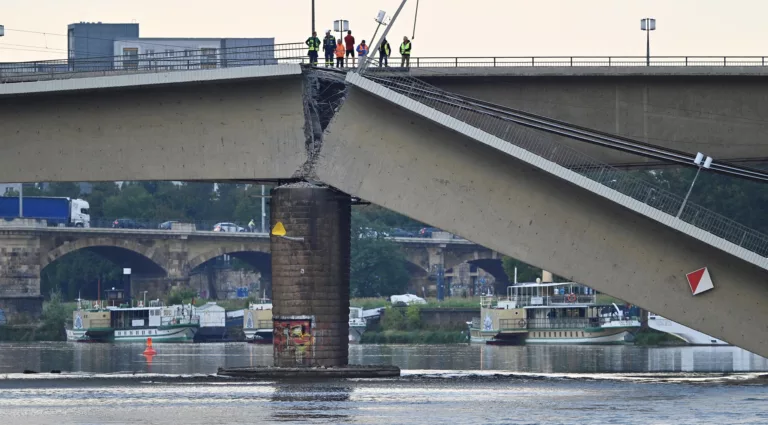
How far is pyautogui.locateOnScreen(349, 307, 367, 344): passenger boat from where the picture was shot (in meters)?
135

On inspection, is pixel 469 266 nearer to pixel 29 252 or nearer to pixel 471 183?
pixel 29 252

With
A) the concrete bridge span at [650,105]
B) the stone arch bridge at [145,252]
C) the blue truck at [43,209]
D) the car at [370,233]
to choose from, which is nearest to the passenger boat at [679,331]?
the stone arch bridge at [145,252]

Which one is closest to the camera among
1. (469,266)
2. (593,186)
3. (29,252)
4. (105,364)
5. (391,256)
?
(593,186)

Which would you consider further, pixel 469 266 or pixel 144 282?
pixel 469 266

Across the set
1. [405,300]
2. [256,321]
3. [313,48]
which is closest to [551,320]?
[405,300]

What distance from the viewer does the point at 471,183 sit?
5991 cm

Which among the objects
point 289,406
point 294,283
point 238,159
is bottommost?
point 289,406

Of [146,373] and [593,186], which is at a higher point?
[593,186]

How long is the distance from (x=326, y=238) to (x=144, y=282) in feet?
346

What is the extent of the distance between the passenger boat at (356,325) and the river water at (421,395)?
52.2 meters

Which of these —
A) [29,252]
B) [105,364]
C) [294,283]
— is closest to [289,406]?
[294,283]

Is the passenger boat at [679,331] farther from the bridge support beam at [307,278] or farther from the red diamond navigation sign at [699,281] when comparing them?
the bridge support beam at [307,278]

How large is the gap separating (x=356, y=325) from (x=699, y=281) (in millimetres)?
79009

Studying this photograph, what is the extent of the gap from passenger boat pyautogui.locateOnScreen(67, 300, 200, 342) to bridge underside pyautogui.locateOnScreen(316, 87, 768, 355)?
77398 millimetres
